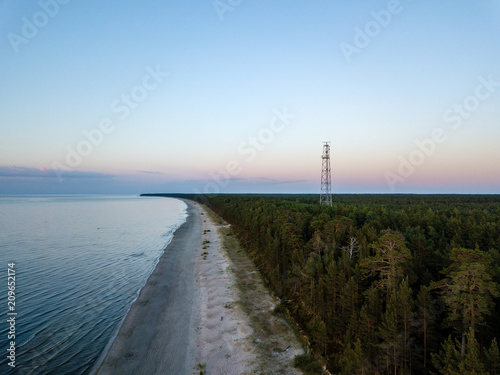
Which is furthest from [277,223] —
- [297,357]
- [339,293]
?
[297,357]

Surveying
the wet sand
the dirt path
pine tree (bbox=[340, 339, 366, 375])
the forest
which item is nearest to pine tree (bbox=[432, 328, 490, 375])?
the forest

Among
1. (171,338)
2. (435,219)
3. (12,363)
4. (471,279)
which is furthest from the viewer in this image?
(435,219)

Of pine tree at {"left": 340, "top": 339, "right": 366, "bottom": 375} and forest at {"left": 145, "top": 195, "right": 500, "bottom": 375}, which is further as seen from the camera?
pine tree at {"left": 340, "top": 339, "right": 366, "bottom": 375}

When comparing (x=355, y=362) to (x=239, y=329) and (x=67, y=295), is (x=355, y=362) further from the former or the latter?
(x=67, y=295)

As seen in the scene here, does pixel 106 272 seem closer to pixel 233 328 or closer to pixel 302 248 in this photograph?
pixel 233 328

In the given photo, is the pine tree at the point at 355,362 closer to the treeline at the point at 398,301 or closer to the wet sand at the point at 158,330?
the treeline at the point at 398,301

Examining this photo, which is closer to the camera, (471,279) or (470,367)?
(470,367)

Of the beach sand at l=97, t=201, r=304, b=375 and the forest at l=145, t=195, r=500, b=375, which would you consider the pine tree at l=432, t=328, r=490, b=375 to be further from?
the beach sand at l=97, t=201, r=304, b=375

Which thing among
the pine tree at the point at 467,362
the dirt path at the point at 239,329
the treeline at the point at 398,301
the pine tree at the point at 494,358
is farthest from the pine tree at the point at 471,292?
the dirt path at the point at 239,329
